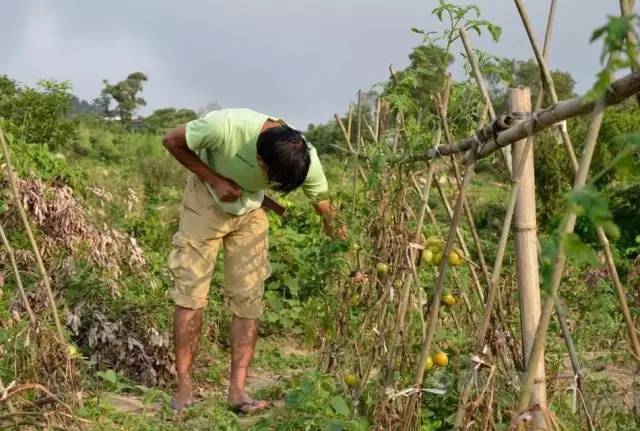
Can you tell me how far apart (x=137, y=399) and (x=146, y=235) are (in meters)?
3.04

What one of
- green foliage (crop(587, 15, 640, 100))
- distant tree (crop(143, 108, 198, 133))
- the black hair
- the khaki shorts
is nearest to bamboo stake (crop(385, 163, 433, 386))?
the black hair

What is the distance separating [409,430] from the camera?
254 centimetres

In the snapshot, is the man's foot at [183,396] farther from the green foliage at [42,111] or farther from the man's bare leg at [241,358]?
the green foliage at [42,111]

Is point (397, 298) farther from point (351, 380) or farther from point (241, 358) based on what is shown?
point (241, 358)

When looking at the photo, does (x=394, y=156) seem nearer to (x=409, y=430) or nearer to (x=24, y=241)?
(x=409, y=430)

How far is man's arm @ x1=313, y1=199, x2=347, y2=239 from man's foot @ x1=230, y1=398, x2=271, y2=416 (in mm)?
822

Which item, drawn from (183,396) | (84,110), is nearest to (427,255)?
(183,396)

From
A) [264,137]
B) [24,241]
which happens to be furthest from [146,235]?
[264,137]

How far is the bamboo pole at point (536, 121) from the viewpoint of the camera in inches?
60.1

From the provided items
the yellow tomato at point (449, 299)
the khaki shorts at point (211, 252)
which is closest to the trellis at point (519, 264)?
the yellow tomato at point (449, 299)

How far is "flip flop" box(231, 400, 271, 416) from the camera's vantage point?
370 centimetres

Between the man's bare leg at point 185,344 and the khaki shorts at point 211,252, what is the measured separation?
0.17ft

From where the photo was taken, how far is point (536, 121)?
201 cm

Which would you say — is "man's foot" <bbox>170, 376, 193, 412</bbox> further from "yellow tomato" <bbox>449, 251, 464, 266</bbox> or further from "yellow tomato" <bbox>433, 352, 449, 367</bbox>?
"yellow tomato" <bbox>449, 251, 464, 266</bbox>
